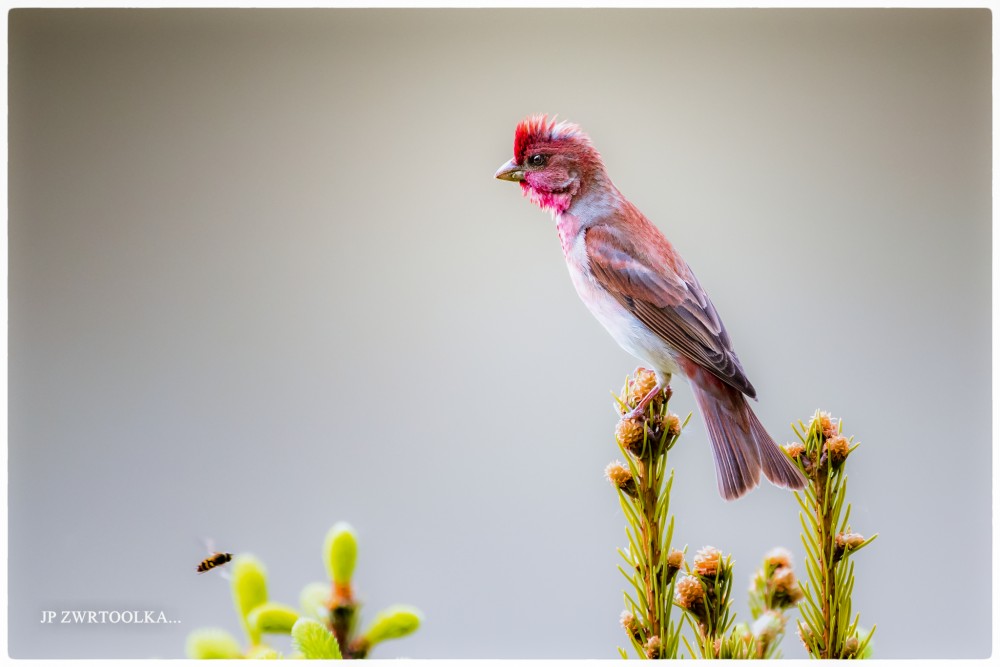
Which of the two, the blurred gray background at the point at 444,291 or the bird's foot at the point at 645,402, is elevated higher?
the blurred gray background at the point at 444,291

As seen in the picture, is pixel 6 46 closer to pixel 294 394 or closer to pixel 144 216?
pixel 144 216

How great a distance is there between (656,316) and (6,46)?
161 cm

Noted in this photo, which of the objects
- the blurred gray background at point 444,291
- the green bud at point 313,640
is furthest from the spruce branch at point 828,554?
the green bud at point 313,640

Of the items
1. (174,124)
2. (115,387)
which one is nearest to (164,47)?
(174,124)

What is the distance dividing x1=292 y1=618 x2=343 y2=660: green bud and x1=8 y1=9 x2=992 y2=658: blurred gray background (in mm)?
870

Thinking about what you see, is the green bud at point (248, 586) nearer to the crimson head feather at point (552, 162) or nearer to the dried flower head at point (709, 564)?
the dried flower head at point (709, 564)

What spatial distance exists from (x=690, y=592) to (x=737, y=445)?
0.49m

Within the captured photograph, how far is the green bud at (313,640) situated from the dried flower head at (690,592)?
51cm

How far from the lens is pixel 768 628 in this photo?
1.23m

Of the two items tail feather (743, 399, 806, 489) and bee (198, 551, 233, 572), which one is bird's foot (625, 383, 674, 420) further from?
bee (198, 551, 233, 572)

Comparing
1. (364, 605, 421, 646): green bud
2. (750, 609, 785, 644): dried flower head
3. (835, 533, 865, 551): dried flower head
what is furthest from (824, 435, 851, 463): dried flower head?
(364, 605, 421, 646): green bud

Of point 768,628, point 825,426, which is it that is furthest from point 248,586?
point 825,426

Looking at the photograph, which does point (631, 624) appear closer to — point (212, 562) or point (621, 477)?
point (621, 477)

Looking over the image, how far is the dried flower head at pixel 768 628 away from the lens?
1233 mm
